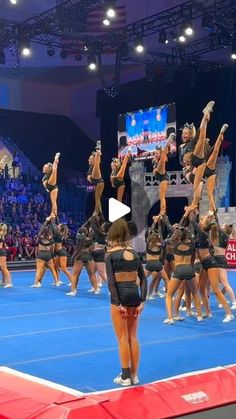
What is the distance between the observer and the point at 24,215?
2181 centimetres

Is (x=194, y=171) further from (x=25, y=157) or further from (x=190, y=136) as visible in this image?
(x=25, y=157)

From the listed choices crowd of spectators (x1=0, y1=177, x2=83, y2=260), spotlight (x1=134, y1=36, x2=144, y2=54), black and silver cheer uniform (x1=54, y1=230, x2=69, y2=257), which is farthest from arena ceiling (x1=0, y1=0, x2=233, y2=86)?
black and silver cheer uniform (x1=54, y1=230, x2=69, y2=257)

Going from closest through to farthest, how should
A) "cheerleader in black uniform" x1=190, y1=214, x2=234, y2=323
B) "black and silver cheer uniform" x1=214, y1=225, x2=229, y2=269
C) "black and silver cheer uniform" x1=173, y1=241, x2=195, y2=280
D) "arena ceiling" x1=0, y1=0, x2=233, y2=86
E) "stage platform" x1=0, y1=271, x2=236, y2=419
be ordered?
1. "stage platform" x1=0, y1=271, x2=236, y2=419
2. "black and silver cheer uniform" x1=173, y1=241, x2=195, y2=280
3. "cheerleader in black uniform" x1=190, y1=214, x2=234, y2=323
4. "black and silver cheer uniform" x1=214, y1=225, x2=229, y2=269
5. "arena ceiling" x1=0, y1=0, x2=233, y2=86

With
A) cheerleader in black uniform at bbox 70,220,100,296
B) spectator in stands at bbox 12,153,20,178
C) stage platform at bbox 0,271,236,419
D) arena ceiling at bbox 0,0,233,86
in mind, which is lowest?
stage platform at bbox 0,271,236,419

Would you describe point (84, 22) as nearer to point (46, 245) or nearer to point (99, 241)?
point (46, 245)

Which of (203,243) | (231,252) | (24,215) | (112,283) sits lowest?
(231,252)

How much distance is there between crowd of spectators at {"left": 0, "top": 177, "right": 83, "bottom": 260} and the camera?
64.4 ft

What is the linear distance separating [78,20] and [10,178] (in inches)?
338

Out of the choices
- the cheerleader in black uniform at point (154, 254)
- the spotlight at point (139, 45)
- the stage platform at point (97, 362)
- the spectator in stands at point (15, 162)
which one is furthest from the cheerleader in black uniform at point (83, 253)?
the spectator in stands at point (15, 162)

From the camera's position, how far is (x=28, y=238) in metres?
20.0

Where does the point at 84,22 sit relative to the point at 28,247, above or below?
above

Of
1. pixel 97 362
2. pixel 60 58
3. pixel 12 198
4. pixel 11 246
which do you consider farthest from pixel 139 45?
pixel 97 362

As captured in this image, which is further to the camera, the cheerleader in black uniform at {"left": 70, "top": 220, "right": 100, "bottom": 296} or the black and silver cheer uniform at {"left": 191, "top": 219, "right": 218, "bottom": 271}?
the cheerleader in black uniform at {"left": 70, "top": 220, "right": 100, "bottom": 296}

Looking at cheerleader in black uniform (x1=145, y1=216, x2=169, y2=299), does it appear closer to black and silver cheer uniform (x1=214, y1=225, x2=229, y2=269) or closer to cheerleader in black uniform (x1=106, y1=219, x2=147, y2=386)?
black and silver cheer uniform (x1=214, y1=225, x2=229, y2=269)
